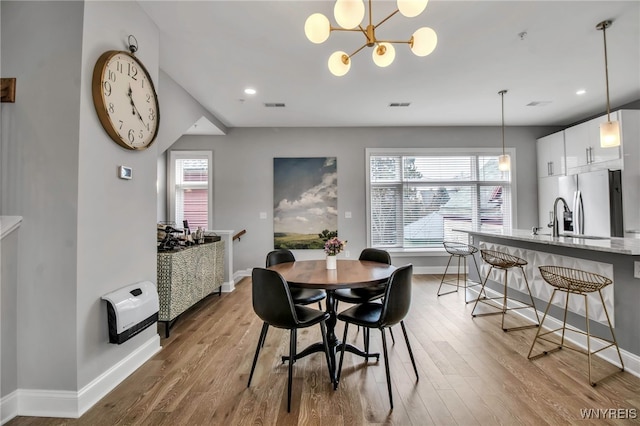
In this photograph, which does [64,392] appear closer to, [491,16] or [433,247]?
[491,16]

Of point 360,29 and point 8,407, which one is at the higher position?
point 360,29

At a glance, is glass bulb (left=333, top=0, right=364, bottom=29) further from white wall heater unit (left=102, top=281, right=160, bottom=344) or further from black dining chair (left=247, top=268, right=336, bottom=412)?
white wall heater unit (left=102, top=281, right=160, bottom=344)

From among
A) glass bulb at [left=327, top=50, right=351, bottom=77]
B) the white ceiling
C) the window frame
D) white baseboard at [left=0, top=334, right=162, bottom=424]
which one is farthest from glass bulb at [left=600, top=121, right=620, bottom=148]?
white baseboard at [left=0, top=334, right=162, bottom=424]

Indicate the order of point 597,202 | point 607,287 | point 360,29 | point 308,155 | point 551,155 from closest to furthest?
point 360,29 < point 607,287 < point 597,202 < point 551,155 < point 308,155

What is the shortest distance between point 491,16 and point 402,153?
3.07 meters

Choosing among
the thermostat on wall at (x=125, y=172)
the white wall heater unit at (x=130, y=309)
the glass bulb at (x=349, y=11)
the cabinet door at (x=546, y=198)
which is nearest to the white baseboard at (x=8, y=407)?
the white wall heater unit at (x=130, y=309)

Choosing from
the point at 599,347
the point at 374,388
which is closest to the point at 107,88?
the point at 374,388

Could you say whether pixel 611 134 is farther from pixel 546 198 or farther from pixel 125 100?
pixel 125 100

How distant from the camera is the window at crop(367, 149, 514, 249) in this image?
5.43m

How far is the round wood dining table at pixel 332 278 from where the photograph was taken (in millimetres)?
1917

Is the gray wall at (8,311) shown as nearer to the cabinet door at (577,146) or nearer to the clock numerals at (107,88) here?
the clock numerals at (107,88)

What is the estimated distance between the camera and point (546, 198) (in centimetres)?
517

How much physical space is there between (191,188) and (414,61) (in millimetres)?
4267

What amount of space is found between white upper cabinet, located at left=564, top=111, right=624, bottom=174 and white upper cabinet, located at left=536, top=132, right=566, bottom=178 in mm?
122
